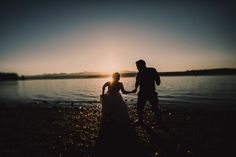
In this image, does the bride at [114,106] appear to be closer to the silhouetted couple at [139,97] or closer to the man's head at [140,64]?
the silhouetted couple at [139,97]

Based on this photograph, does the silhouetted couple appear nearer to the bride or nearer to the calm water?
the bride

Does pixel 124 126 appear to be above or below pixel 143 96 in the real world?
below

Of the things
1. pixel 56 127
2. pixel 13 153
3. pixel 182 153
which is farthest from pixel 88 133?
pixel 182 153

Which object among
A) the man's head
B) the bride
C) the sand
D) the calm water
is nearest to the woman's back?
the bride

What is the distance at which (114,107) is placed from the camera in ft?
40.2

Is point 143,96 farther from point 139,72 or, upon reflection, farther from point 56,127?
point 56,127

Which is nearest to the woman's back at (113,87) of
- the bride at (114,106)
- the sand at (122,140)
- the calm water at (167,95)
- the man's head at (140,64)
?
the bride at (114,106)

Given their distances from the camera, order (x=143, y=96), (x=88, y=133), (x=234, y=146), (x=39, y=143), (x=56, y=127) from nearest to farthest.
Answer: (x=234, y=146) < (x=39, y=143) < (x=88, y=133) < (x=143, y=96) < (x=56, y=127)

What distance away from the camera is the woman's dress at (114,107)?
12.1 m

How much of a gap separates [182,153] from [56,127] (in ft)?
24.4

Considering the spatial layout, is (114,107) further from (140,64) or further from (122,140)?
(122,140)

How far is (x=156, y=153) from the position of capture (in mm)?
7688

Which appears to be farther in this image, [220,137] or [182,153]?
[220,137]

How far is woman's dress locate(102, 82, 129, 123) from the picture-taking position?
477 inches
